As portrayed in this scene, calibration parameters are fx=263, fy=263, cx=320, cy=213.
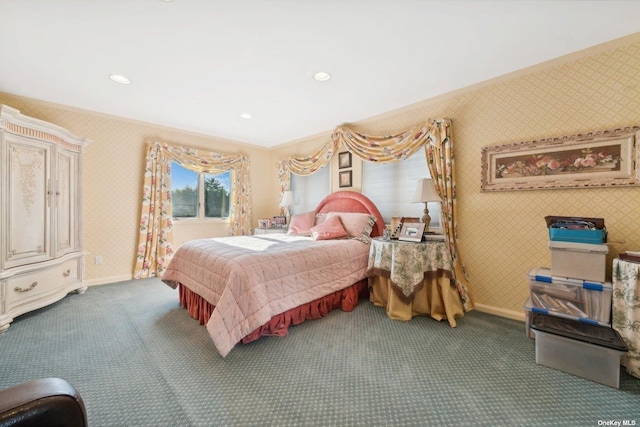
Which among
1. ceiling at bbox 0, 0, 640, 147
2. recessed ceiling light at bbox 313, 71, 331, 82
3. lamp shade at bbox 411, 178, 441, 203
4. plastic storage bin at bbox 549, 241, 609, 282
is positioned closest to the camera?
ceiling at bbox 0, 0, 640, 147

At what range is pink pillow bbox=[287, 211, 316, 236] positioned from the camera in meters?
3.86

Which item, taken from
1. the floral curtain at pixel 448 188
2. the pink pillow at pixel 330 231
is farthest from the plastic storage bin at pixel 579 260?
the pink pillow at pixel 330 231

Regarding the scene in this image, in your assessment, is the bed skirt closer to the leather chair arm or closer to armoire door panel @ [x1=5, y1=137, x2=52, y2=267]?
the leather chair arm

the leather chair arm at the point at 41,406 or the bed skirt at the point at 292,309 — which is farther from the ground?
the leather chair arm at the point at 41,406

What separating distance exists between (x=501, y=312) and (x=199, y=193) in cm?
467

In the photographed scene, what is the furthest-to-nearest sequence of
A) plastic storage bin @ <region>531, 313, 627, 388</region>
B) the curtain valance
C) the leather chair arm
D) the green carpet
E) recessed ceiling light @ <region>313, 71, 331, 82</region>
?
1. the curtain valance
2. recessed ceiling light @ <region>313, 71, 331, 82</region>
3. plastic storage bin @ <region>531, 313, 627, 388</region>
4. the green carpet
5. the leather chair arm

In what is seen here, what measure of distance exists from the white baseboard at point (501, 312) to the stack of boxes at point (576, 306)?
0.37 metres

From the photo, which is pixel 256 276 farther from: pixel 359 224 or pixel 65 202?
pixel 65 202

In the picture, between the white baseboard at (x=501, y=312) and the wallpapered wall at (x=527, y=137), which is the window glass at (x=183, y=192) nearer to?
the wallpapered wall at (x=527, y=137)

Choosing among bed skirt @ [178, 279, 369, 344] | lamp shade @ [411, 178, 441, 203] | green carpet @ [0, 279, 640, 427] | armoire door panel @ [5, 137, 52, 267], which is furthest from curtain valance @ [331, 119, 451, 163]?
armoire door panel @ [5, 137, 52, 267]

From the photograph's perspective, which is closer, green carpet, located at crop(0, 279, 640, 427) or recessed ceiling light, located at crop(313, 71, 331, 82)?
green carpet, located at crop(0, 279, 640, 427)

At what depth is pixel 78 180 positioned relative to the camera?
129 inches

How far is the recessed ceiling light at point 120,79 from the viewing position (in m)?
2.62

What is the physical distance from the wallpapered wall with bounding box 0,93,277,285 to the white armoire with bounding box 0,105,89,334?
297 mm
